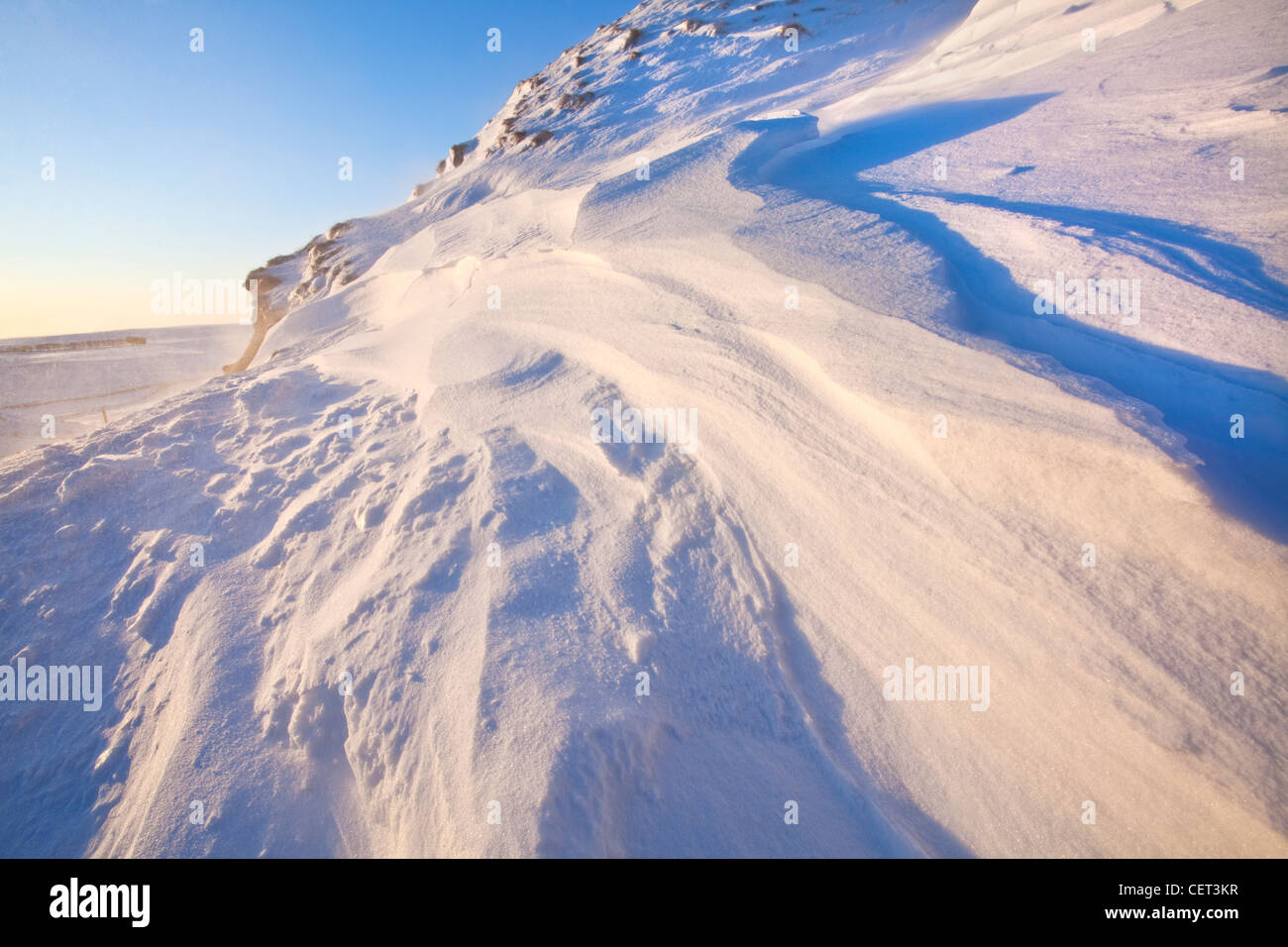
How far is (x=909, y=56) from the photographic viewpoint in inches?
485

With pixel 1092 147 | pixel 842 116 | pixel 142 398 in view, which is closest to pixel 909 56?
pixel 842 116

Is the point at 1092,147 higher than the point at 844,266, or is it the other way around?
the point at 1092,147

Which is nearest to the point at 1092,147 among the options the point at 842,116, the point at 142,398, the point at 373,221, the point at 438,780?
the point at 842,116

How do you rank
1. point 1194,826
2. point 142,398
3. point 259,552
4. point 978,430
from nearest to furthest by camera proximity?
point 1194,826
point 978,430
point 259,552
point 142,398

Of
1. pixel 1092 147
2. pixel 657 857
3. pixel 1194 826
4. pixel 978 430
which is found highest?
pixel 1092 147

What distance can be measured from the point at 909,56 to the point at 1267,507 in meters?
14.8

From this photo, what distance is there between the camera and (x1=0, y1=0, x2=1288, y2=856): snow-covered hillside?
2.13m

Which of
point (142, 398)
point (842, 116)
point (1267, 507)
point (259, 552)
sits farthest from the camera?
point (142, 398)

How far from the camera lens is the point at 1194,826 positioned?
1.91 m

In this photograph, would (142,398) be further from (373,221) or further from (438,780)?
(438,780)

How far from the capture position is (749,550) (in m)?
2.99

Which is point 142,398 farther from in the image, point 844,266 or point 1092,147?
point 1092,147

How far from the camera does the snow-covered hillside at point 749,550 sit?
2.13m

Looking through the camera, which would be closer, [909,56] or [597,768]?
[597,768]
